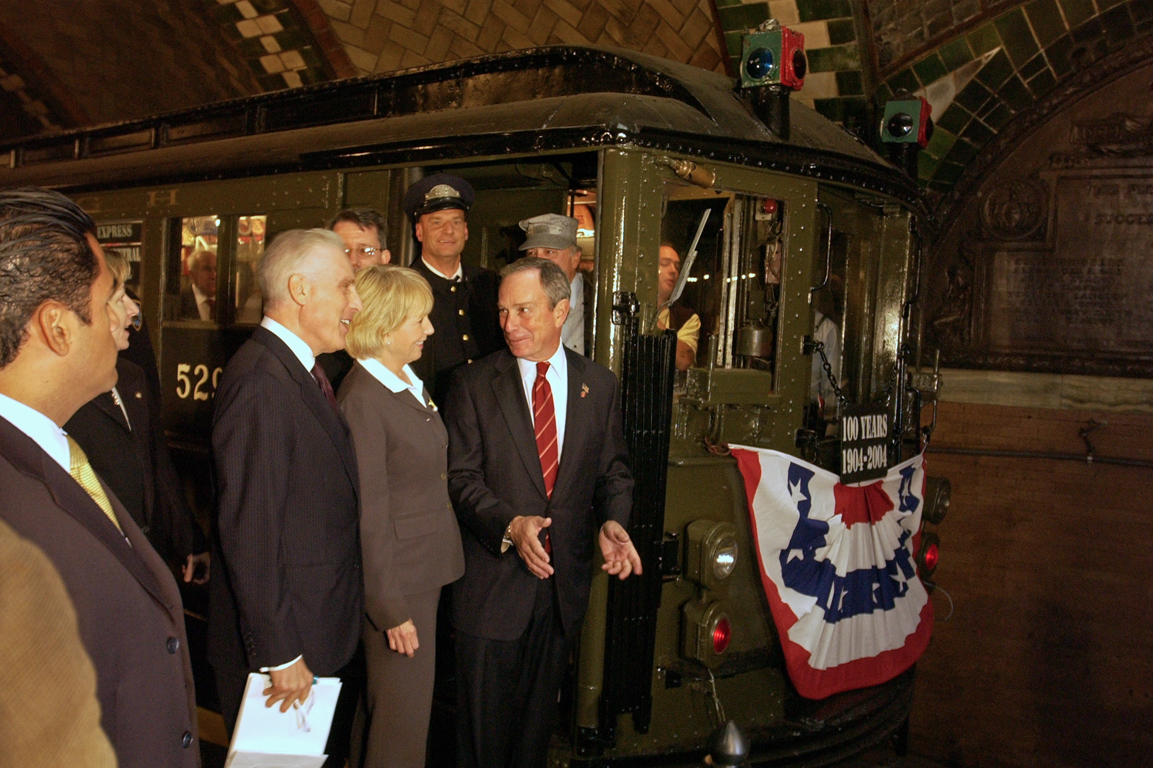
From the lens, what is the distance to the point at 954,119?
662 centimetres

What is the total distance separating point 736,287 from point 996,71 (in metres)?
4.06

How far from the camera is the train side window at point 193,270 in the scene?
183 inches

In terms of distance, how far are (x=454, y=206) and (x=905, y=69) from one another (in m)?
4.69

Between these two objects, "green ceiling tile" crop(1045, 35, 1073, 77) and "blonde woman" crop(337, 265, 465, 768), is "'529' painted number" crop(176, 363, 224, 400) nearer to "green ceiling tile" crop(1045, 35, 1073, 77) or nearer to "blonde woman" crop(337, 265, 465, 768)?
"blonde woman" crop(337, 265, 465, 768)

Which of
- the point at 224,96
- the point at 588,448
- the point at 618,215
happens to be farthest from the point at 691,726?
the point at 224,96

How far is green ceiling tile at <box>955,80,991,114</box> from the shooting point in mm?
6496

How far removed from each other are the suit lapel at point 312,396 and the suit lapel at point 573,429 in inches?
32.4

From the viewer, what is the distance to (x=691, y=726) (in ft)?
12.1

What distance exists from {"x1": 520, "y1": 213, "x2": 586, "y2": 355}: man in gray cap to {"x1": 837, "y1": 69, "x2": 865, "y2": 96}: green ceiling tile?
401cm

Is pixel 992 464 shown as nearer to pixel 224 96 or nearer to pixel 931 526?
pixel 931 526

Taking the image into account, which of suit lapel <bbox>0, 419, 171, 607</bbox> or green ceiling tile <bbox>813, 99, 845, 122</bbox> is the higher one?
green ceiling tile <bbox>813, 99, 845, 122</bbox>

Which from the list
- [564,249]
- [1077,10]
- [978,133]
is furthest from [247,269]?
[1077,10]

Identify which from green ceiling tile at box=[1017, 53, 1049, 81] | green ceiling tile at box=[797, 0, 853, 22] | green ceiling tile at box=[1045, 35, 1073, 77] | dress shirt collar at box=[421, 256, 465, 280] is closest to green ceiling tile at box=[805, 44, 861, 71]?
green ceiling tile at box=[797, 0, 853, 22]

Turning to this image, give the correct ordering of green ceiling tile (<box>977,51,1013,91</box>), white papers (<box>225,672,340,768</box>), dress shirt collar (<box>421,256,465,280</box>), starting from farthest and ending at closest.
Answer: green ceiling tile (<box>977,51,1013,91</box>) → dress shirt collar (<box>421,256,465,280</box>) → white papers (<box>225,672,340,768</box>)
